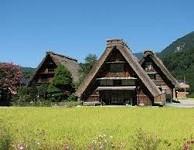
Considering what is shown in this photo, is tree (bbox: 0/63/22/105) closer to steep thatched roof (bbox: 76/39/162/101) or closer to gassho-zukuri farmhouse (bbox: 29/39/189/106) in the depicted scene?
gassho-zukuri farmhouse (bbox: 29/39/189/106)

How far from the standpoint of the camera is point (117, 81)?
51.8m

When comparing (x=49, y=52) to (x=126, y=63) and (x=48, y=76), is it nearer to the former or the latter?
(x=48, y=76)

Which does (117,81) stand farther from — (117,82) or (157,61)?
(157,61)

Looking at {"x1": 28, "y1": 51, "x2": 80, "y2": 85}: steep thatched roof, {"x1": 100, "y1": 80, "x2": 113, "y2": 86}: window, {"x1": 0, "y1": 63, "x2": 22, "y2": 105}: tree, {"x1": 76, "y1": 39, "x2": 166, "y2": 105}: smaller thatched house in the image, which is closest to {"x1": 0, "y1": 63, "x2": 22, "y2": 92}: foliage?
{"x1": 0, "y1": 63, "x2": 22, "y2": 105}: tree

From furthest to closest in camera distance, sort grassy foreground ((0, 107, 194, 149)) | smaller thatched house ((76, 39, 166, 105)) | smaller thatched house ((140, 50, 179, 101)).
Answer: smaller thatched house ((140, 50, 179, 101)) → smaller thatched house ((76, 39, 166, 105)) → grassy foreground ((0, 107, 194, 149))

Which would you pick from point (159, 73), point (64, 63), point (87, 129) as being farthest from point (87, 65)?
point (87, 129)

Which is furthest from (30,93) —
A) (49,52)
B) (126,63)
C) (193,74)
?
(193,74)

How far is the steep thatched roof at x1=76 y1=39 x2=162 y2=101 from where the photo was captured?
159 ft

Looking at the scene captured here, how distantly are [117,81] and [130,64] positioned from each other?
2.98 metres

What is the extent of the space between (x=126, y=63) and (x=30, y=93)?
11.2m

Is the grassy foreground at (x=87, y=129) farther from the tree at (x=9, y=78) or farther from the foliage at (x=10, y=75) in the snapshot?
the foliage at (x=10, y=75)

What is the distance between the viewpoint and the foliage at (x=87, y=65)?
59.0 metres

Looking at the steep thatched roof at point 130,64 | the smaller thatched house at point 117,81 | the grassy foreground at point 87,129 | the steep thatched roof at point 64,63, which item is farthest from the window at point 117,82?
the grassy foreground at point 87,129

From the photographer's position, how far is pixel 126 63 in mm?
50938
